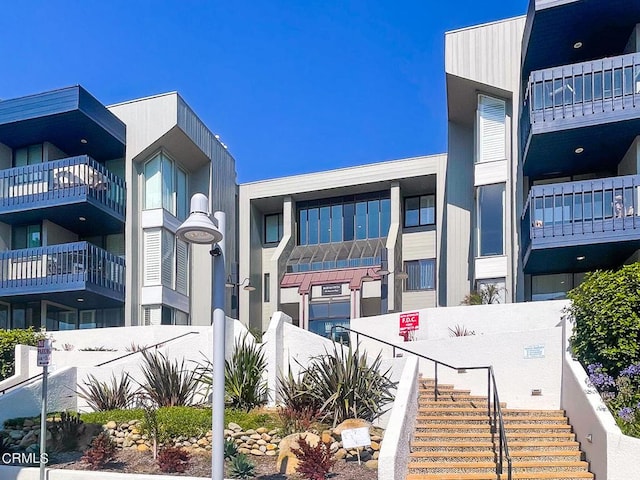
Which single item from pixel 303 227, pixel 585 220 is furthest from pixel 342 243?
pixel 585 220

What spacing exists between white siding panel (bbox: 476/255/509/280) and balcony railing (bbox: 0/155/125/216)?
12.9 meters

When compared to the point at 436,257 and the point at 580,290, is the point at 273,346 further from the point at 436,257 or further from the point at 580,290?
the point at 436,257

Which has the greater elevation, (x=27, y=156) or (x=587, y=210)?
(x=27, y=156)

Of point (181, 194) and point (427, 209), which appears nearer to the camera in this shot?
point (181, 194)

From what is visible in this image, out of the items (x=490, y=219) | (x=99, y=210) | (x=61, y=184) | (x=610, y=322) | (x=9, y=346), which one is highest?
(x=61, y=184)

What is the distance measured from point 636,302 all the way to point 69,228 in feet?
68.8

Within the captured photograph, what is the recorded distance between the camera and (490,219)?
2086cm

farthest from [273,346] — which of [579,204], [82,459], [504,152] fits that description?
[504,152]

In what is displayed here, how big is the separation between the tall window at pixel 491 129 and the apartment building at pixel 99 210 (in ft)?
34.7

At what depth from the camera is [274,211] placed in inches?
1226

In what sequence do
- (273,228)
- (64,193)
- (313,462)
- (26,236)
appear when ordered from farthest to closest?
(273,228) < (26,236) < (64,193) < (313,462)

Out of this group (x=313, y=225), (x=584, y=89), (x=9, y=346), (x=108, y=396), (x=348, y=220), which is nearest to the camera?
(x=108, y=396)

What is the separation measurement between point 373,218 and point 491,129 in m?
8.65

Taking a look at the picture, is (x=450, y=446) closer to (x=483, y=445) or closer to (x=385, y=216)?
(x=483, y=445)
